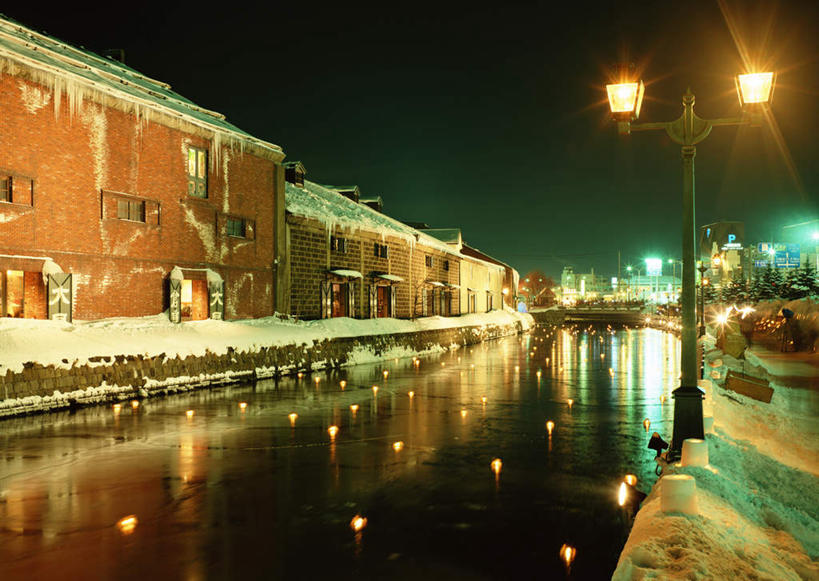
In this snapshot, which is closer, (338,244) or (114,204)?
(114,204)

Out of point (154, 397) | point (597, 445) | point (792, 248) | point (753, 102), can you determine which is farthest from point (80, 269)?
point (792, 248)

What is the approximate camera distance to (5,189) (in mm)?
16219

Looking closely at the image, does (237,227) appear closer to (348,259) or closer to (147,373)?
(348,259)

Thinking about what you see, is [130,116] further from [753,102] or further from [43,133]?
[753,102]

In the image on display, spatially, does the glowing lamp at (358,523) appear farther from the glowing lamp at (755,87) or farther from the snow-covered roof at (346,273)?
the snow-covered roof at (346,273)

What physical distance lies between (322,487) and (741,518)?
4.58 m

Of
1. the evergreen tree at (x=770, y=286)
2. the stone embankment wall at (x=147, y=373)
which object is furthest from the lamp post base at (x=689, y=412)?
the evergreen tree at (x=770, y=286)

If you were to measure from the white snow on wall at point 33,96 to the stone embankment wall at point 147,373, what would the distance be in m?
7.35

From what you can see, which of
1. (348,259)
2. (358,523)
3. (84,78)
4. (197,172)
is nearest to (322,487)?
(358,523)

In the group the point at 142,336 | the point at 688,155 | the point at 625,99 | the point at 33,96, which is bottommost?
the point at 142,336

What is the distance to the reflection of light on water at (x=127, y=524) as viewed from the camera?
609cm

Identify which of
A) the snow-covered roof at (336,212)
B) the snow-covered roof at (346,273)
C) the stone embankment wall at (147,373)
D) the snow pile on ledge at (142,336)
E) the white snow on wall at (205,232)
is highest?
the snow-covered roof at (336,212)

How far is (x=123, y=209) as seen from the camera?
19.6 metres

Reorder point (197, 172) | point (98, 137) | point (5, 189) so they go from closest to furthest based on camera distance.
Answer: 1. point (5, 189)
2. point (98, 137)
3. point (197, 172)
